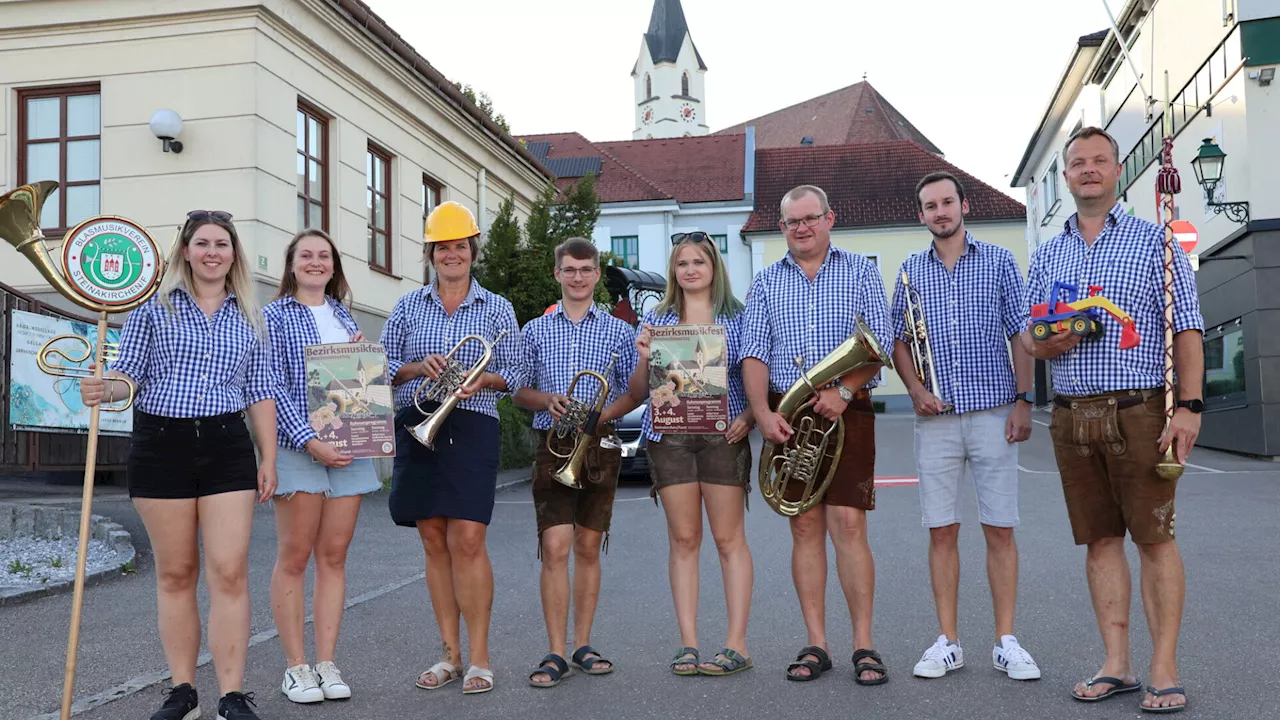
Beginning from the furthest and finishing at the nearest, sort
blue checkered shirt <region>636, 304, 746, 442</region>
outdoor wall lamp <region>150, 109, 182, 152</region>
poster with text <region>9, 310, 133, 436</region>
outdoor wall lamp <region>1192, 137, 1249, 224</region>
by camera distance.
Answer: outdoor wall lamp <region>1192, 137, 1249, 224</region>
outdoor wall lamp <region>150, 109, 182, 152</region>
poster with text <region>9, 310, 133, 436</region>
blue checkered shirt <region>636, 304, 746, 442</region>

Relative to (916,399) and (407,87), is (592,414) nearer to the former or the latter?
(916,399)

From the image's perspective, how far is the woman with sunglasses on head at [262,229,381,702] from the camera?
18.0 feet

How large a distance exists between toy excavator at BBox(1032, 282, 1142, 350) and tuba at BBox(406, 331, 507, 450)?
100 inches

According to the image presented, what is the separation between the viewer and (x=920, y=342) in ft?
19.5

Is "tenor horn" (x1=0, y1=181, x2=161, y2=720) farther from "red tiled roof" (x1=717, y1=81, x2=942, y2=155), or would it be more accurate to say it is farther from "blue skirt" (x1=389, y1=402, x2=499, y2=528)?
"red tiled roof" (x1=717, y1=81, x2=942, y2=155)

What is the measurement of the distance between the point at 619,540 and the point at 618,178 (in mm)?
41811

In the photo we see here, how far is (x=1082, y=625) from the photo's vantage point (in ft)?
21.9

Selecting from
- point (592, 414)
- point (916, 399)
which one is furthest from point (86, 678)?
point (916, 399)

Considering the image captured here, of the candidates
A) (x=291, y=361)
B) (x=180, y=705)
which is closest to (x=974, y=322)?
(x=291, y=361)

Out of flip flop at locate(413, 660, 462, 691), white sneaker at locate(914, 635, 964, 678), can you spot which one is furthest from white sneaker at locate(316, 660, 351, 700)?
white sneaker at locate(914, 635, 964, 678)

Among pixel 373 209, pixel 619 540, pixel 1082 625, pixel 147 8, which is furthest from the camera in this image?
pixel 373 209

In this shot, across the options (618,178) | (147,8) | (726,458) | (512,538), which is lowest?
(512,538)

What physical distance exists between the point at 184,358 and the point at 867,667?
10.8 ft

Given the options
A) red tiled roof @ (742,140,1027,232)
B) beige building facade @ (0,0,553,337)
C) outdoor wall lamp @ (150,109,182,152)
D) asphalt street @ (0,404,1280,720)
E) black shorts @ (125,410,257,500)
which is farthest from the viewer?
red tiled roof @ (742,140,1027,232)
